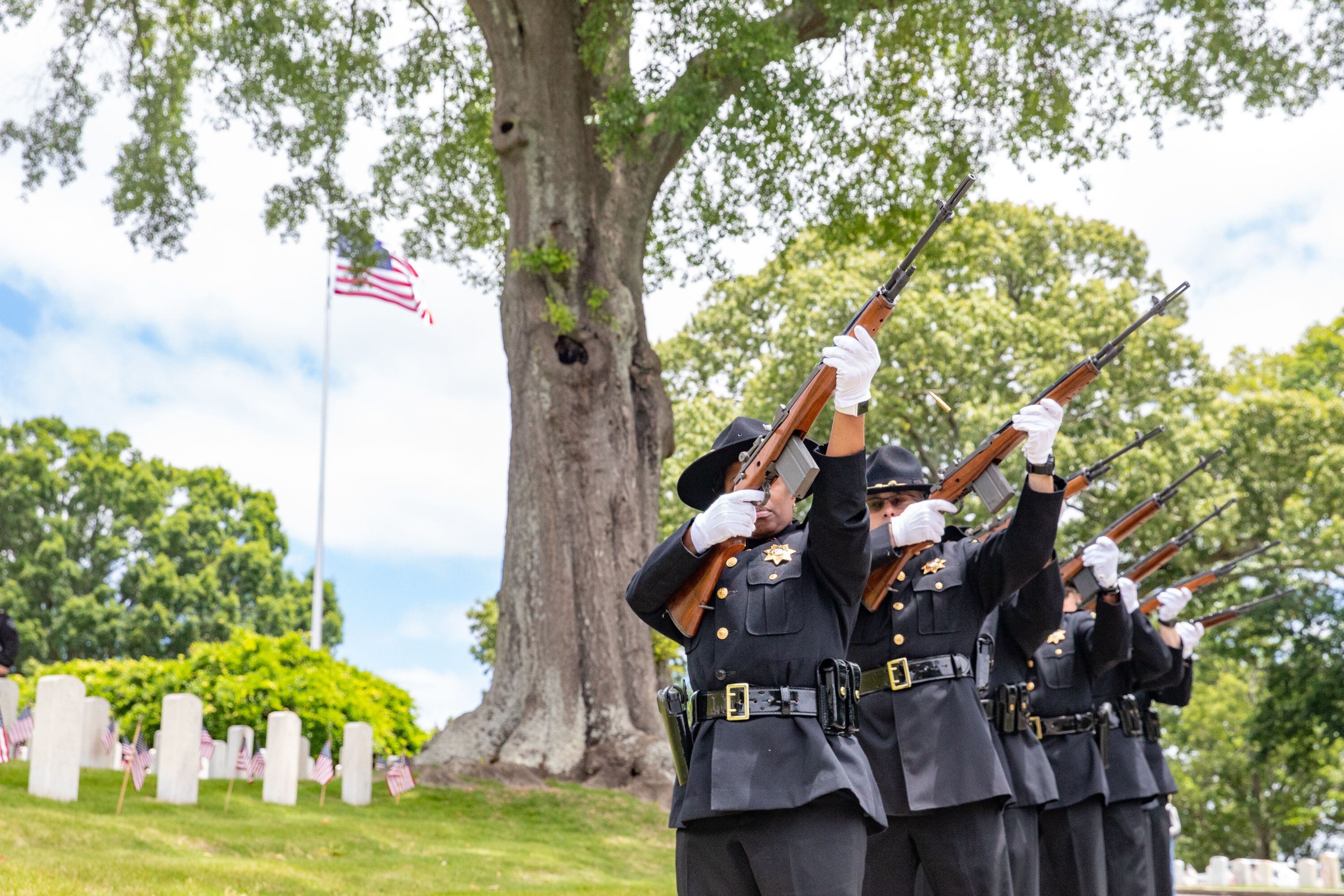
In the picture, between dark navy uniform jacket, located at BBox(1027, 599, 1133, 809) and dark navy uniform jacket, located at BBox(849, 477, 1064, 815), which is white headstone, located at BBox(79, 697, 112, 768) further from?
dark navy uniform jacket, located at BBox(849, 477, 1064, 815)

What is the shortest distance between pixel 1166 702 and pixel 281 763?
7.34m

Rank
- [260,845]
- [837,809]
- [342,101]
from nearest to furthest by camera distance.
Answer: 1. [837,809]
2. [260,845]
3. [342,101]

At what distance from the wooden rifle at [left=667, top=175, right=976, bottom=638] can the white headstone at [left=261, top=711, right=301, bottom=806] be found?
7094mm

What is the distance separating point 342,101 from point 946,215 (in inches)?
534

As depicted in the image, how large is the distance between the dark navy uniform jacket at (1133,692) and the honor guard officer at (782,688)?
14.9ft

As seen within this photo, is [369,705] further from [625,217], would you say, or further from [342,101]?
[342,101]

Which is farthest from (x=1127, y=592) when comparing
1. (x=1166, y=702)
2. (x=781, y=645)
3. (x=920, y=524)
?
(x=781, y=645)

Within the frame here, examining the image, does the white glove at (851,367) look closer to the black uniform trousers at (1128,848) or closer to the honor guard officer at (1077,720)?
the honor guard officer at (1077,720)

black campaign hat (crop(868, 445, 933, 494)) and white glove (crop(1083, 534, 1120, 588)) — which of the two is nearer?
black campaign hat (crop(868, 445, 933, 494))

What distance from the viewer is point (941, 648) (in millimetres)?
5535

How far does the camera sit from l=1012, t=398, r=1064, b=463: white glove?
5.24 metres

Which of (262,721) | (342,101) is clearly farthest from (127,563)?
(262,721)

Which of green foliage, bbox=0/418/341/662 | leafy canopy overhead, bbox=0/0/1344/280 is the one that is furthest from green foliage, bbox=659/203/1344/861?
green foliage, bbox=0/418/341/662

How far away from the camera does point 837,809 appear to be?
3865 millimetres
